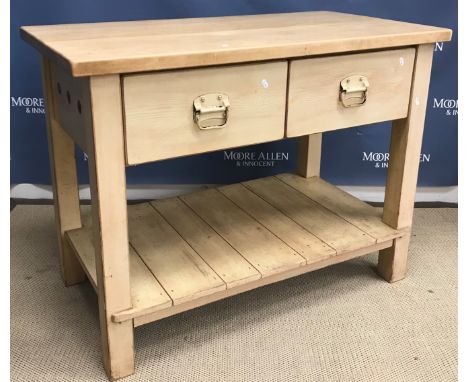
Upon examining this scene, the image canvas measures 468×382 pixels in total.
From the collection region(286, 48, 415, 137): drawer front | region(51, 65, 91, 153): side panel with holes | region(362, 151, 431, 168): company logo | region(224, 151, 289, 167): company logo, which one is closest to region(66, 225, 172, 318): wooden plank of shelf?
region(51, 65, 91, 153): side panel with holes

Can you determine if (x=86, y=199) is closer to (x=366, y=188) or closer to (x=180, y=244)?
(x=180, y=244)

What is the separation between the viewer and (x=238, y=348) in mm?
1315

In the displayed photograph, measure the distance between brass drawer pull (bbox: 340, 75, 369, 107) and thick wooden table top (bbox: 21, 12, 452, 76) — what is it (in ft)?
0.25

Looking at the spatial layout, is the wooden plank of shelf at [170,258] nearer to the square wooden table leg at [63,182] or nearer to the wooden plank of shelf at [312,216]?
the square wooden table leg at [63,182]

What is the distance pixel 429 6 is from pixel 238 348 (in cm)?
130

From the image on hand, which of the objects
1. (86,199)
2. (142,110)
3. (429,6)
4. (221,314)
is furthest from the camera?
(86,199)

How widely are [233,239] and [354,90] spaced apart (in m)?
0.49

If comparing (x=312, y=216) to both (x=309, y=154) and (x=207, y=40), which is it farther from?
(x=207, y=40)

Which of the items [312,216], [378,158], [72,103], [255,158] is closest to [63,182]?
[72,103]

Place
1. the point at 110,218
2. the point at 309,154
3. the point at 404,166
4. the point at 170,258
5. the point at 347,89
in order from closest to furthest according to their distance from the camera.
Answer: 1. the point at 110,218
2. the point at 347,89
3. the point at 170,258
4. the point at 404,166
5. the point at 309,154

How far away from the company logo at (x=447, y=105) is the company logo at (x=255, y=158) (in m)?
0.56

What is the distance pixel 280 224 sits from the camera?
5.02ft

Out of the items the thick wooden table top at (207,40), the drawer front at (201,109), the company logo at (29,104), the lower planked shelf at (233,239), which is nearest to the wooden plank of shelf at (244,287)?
the lower planked shelf at (233,239)

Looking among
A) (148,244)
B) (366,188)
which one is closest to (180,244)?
(148,244)
